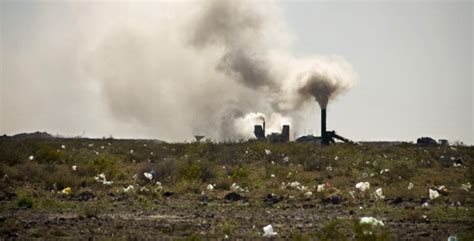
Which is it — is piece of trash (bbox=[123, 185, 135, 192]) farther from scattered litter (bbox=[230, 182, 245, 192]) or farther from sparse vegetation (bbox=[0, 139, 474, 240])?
scattered litter (bbox=[230, 182, 245, 192])

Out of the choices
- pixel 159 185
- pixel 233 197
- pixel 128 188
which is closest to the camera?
pixel 233 197

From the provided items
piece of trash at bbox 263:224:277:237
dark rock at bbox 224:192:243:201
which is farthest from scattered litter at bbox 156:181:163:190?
piece of trash at bbox 263:224:277:237

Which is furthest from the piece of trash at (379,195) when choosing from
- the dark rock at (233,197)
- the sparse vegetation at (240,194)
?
the dark rock at (233,197)

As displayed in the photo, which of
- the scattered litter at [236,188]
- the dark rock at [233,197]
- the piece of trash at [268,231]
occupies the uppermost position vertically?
the scattered litter at [236,188]

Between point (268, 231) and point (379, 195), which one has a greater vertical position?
point (379, 195)

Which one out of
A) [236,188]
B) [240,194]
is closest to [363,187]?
[236,188]

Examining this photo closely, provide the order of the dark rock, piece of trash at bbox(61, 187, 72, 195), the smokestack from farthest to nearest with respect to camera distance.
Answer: the smokestack
piece of trash at bbox(61, 187, 72, 195)
the dark rock

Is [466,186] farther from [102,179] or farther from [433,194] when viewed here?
[102,179]

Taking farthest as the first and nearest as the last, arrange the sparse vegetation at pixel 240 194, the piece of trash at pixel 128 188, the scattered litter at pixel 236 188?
the scattered litter at pixel 236 188
the piece of trash at pixel 128 188
the sparse vegetation at pixel 240 194

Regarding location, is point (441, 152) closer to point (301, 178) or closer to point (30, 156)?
point (301, 178)

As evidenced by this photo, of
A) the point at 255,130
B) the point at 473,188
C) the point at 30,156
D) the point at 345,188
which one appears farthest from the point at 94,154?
the point at 255,130

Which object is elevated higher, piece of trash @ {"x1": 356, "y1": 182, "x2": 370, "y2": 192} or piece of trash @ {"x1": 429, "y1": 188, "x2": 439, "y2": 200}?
piece of trash @ {"x1": 356, "y1": 182, "x2": 370, "y2": 192}

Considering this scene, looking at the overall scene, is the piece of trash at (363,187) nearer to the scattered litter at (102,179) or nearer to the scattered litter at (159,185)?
the scattered litter at (159,185)

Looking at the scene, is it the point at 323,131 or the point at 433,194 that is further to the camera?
the point at 323,131
